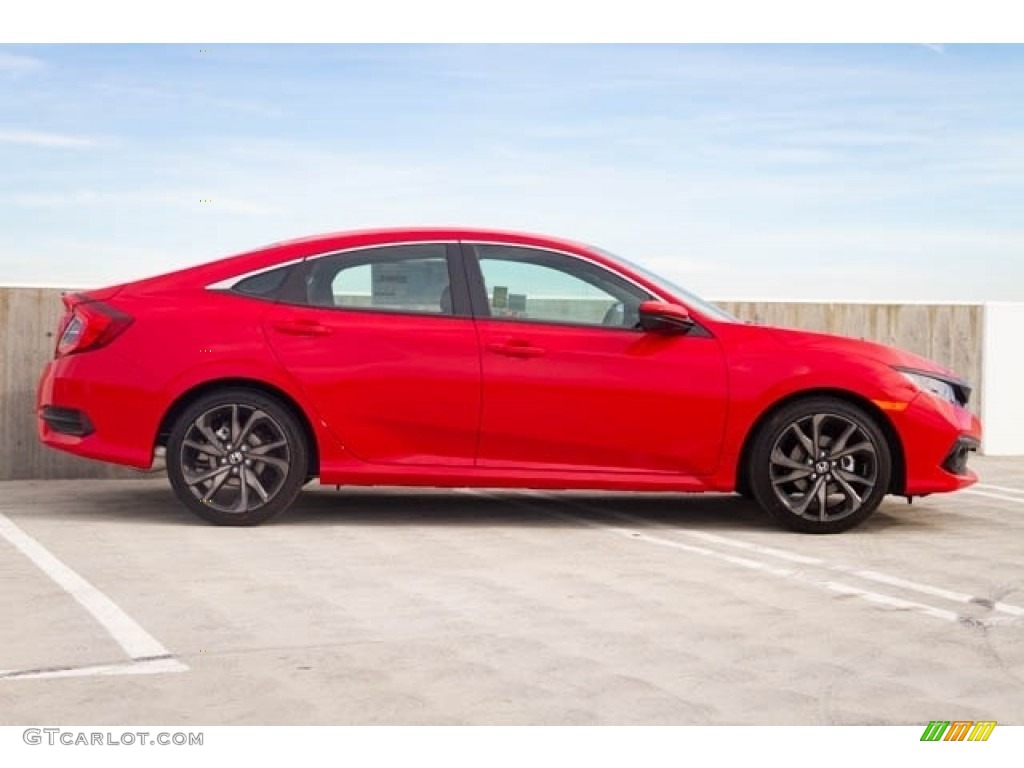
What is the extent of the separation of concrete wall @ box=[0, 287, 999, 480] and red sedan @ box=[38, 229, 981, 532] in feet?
8.96

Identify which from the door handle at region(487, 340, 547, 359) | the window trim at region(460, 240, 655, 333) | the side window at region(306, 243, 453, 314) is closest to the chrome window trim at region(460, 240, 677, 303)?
the window trim at region(460, 240, 655, 333)

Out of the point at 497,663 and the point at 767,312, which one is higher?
the point at 767,312

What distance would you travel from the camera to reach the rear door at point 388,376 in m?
9.55

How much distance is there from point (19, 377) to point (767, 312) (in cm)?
574

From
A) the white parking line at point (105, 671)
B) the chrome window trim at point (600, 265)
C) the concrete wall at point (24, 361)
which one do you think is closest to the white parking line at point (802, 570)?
the chrome window trim at point (600, 265)

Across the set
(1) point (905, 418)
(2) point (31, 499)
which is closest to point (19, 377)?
(2) point (31, 499)

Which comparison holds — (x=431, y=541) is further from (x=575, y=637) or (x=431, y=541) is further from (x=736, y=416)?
(x=575, y=637)

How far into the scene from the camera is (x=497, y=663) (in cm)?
626

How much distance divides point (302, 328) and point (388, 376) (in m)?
0.52

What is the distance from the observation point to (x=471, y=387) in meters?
9.55

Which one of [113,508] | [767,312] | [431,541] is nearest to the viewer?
[431,541]

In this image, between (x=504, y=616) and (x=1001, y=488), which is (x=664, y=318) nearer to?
(x=504, y=616)

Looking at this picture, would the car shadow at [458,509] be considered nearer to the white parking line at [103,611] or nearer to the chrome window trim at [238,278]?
the white parking line at [103,611]
